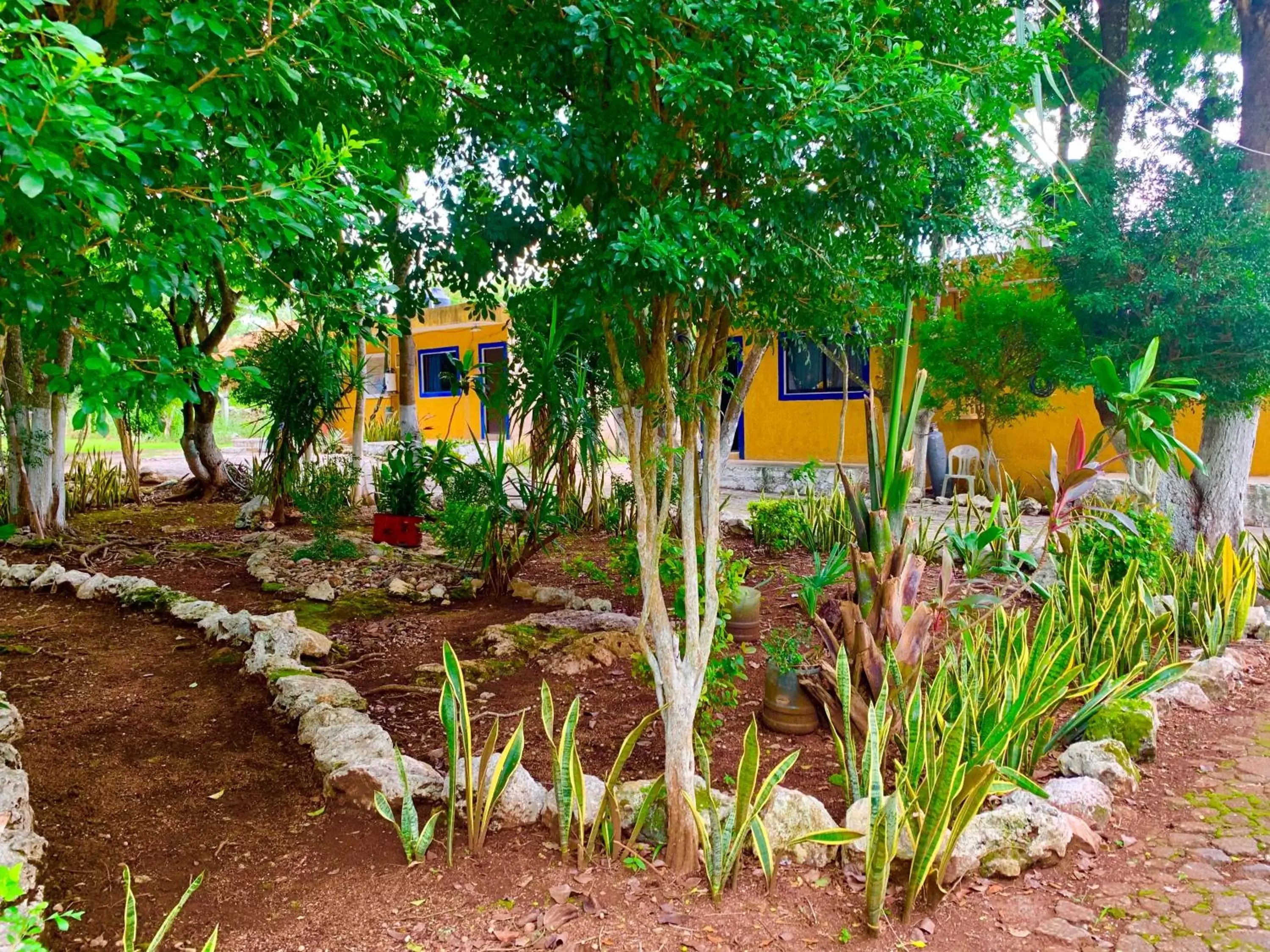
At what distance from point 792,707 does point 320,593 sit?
11.2ft

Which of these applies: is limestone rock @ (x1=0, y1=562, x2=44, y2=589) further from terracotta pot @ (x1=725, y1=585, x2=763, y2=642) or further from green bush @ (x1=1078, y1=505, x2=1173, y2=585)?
green bush @ (x1=1078, y1=505, x2=1173, y2=585)

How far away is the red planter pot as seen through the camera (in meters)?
6.82

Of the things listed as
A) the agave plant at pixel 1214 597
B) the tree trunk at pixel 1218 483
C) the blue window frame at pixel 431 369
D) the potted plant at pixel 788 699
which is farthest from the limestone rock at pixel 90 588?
the blue window frame at pixel 431 369

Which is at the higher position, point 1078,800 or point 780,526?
point 780,526

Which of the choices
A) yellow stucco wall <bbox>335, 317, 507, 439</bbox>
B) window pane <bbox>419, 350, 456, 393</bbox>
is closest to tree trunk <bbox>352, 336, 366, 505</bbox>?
yellow stucco wall <bbox>335, 317, 507, 439</bbox>

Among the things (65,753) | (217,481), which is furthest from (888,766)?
(217,481)

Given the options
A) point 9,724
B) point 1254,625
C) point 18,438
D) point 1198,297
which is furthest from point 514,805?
point 18,438

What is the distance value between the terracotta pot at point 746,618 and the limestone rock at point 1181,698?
5.64 feet

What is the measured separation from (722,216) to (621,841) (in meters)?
1.68

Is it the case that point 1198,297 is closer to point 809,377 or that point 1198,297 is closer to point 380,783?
point 380,783

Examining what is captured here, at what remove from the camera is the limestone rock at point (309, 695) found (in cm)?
322

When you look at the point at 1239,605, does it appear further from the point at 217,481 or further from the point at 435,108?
the point at 217,481

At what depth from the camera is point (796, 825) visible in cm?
233

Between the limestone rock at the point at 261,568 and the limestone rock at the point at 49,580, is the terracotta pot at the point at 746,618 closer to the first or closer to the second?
the limestone rock at the point at 261,568
